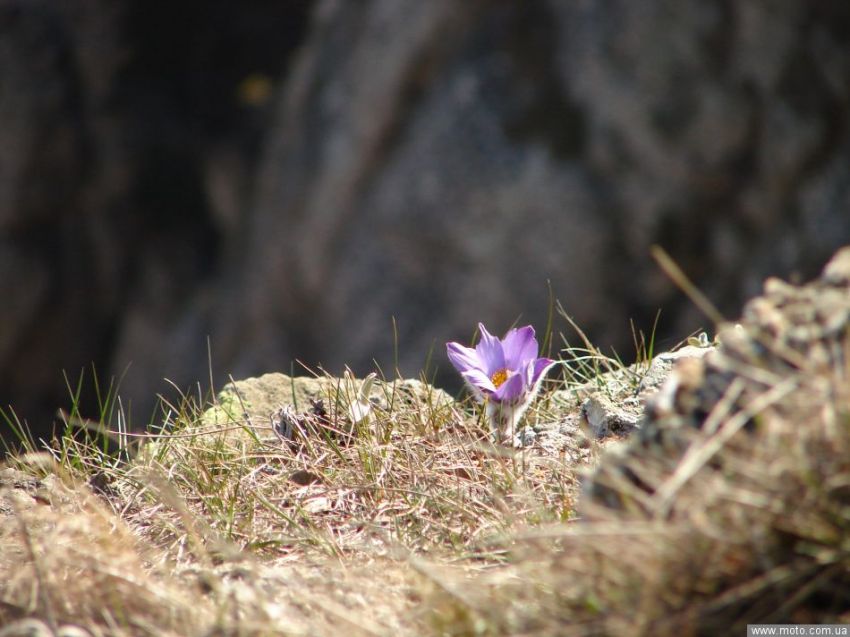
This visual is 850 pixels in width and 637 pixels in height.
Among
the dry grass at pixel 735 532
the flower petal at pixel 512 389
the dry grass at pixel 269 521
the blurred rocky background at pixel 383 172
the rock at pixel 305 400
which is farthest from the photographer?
the blurred rocky background at pixel 383 172

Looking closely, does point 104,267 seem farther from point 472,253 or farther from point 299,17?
point 472,253

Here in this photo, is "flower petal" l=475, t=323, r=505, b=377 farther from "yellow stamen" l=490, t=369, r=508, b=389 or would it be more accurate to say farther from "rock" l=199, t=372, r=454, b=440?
"rock" l=199, t=372, r=454, b=440

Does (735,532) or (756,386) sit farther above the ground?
(756,386)

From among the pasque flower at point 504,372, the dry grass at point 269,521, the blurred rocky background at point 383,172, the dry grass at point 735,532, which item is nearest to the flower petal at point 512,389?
the pasque flower at point 504,372

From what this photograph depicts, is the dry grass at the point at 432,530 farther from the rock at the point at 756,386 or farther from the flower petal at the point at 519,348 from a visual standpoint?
the flower petal at the point at 519,348

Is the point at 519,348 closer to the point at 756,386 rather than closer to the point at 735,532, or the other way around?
the point at 756,386

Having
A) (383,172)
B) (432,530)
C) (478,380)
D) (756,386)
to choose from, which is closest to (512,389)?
(478,380)

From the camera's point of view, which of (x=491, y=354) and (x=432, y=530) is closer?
(x=432, y=530)
